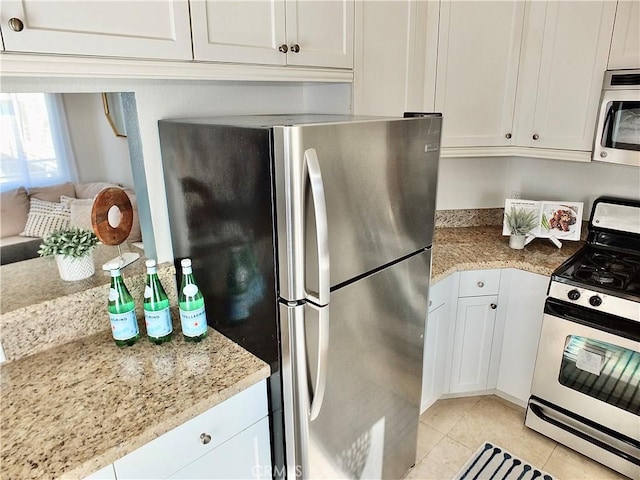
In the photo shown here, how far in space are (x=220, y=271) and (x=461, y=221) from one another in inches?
68.9

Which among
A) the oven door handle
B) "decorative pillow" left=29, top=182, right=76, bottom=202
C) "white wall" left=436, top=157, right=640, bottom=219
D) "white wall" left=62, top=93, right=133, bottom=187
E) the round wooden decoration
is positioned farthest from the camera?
"decorative pillow" left=29, top=182, right=76, bottom=202

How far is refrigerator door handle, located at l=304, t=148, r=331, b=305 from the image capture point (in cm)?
107

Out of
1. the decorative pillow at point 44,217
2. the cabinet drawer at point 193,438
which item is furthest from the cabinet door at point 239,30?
the decorative pillow at point 44,217

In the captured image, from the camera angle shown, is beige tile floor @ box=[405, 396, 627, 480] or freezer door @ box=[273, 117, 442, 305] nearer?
freezer door @ box=[273, 117, 442, 305]

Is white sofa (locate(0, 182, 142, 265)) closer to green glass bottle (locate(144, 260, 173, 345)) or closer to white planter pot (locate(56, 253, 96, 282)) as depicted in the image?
white planter pot (locate(56, 253, 96, 282))

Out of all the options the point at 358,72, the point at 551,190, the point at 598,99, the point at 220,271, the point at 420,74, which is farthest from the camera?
the point at 551,190

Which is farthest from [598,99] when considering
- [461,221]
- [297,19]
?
[297,19]

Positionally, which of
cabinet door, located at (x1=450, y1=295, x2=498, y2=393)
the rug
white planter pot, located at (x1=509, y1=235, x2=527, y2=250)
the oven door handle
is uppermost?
white planter pot, located at (x1=509, y1=235, x2=527, y2=250)

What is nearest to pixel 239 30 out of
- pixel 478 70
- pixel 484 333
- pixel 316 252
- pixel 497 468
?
pixel 316 252

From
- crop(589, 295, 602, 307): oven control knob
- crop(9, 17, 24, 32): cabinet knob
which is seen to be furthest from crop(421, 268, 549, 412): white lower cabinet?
crop(9, 17, 24, 32): cabinet knob

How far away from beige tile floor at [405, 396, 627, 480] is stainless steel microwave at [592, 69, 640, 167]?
1.39 m

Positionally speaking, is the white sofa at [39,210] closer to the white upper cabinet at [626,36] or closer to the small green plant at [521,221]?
the small green plant at [521,221]

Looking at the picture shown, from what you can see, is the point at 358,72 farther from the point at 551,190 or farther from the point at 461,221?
the point at 551,190

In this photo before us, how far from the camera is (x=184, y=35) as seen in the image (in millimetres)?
1214
